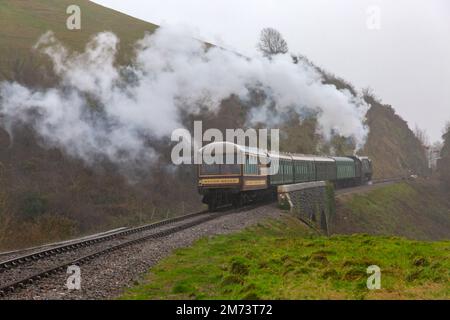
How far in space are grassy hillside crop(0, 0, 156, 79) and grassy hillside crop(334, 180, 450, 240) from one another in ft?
73.3

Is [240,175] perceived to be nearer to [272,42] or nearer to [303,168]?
[303,168]

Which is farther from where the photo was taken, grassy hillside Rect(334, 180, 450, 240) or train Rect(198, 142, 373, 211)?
grassy hillside Rect(334, 180, 450, 240)

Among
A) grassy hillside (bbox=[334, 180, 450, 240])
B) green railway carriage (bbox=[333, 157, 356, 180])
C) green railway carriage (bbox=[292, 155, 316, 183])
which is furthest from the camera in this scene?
green railway carriage (bbox=[333, 157, 356, 180])

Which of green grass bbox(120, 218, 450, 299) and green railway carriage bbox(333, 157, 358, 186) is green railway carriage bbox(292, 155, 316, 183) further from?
green grass bbox(120, 218, 450, 299)

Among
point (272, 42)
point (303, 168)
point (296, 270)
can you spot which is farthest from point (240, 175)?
point (272, 42)

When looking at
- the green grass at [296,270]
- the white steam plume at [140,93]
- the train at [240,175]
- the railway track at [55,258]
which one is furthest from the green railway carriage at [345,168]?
the green grass at [296,270]

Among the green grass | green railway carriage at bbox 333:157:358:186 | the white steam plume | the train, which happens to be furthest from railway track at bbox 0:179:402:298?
green railway carriage at bbox 333:157:358:186

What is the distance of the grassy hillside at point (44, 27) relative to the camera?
4072 centimetres

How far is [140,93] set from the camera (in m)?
41.6

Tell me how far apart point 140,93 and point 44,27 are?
15.3 m

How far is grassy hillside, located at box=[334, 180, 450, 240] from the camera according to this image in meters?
42.7
